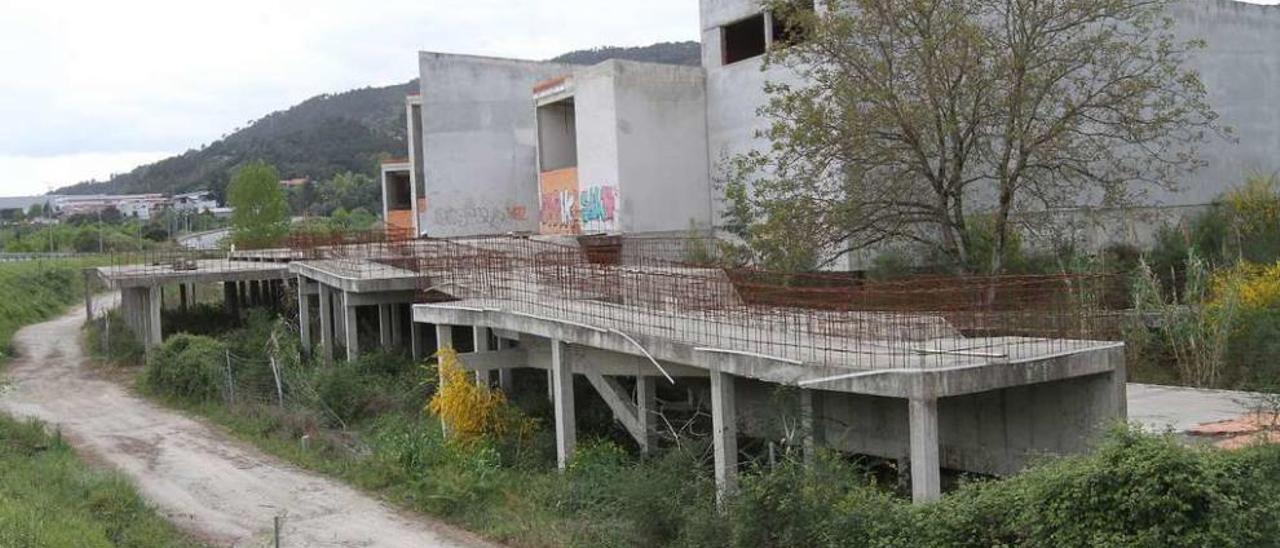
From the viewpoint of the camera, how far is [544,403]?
23.1m

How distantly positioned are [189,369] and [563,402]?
14.3 meters

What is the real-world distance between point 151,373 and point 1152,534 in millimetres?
26868

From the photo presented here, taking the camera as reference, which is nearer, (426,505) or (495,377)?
(426,505)

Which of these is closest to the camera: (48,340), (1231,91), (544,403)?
(544,403)

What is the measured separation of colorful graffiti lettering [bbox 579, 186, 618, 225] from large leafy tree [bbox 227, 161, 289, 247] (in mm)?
20272

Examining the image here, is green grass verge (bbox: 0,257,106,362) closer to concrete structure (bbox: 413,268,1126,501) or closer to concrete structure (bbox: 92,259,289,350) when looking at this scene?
concrete structure (bbox: 92,259,289,350)

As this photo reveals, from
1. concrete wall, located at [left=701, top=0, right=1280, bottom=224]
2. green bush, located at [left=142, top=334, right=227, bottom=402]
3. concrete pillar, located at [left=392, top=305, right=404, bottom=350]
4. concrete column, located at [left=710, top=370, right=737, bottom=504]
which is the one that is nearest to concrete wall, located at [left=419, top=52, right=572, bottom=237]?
concrete wall, located at [left=701, top=0, right=1280, bottom=224]

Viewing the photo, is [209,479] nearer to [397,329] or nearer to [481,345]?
[481,345]

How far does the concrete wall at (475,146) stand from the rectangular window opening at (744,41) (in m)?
11.5

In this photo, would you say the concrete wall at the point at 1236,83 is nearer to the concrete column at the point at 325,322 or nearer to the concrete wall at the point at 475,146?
the concrete wall at the point at 475,146

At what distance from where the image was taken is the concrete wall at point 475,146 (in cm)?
4794

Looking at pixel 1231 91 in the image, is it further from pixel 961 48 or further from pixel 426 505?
pixel 426 505

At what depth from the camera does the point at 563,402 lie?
64.0 ft

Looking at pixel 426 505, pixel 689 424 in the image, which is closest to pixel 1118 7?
pixel 689 424
